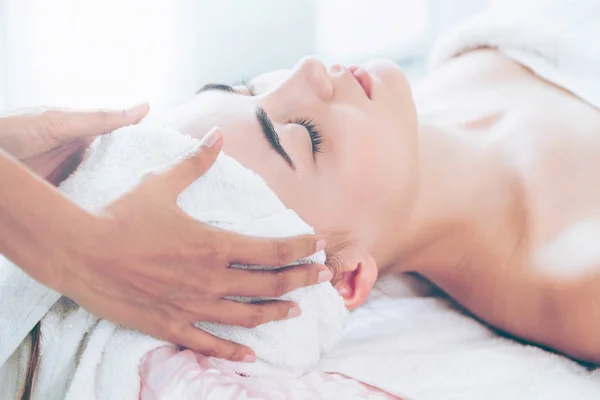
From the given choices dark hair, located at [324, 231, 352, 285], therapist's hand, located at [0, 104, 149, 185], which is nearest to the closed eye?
→ dark hair, located at [324, 231, 352, 285]

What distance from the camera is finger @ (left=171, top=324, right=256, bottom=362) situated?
702mm

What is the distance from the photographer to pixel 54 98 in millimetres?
1538

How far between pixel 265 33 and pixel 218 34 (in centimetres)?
15

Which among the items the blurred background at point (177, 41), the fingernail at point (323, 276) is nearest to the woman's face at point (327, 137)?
the fingernail at point (323, 276)

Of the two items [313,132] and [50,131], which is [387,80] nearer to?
[313,132]

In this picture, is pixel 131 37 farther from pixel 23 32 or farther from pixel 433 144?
pixel 433 144

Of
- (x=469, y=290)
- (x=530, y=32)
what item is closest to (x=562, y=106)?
(x=530, y=32)

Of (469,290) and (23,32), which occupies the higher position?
(23,32)

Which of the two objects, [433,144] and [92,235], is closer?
[92,235]

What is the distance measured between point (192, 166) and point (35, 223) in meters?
0.18

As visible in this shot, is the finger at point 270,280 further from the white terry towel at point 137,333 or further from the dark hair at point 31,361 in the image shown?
the dark hair at point 31,361

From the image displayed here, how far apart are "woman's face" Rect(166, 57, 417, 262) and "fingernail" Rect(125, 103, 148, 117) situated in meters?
0.05

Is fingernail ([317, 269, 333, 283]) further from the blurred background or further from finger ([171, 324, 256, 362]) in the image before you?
the blurred background

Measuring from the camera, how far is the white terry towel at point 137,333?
26.6 inches
